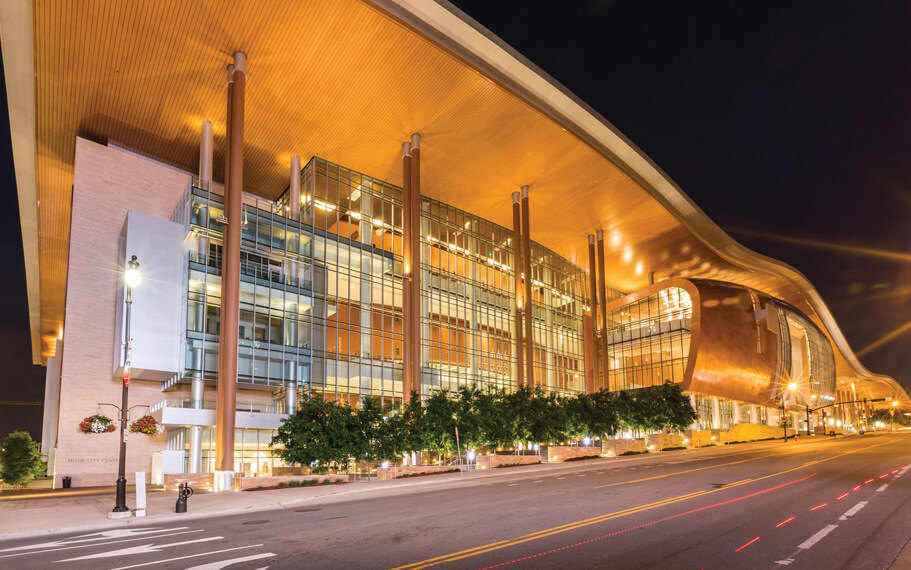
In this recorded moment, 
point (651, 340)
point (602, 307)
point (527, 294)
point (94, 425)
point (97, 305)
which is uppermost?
point (602, 307)

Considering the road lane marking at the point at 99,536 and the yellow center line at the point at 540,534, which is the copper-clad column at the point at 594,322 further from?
the road lane marking at the point at 99,536

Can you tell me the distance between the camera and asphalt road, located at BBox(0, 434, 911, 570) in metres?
10.2

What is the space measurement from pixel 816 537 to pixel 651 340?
70.6 meters

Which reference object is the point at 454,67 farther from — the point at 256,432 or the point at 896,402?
the point at 896,402

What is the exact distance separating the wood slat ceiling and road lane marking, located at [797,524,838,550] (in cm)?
2995

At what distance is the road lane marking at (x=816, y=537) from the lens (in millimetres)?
10945

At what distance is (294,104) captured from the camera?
39.2m

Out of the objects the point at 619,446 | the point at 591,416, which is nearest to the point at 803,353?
the point at 619,446

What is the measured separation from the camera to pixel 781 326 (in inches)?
3492

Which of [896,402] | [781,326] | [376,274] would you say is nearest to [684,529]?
[376,274]

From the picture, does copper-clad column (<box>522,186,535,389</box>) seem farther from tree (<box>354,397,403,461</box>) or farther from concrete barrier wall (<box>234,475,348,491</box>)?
concrete barrier wall (<box>234,475,348,491</box>)

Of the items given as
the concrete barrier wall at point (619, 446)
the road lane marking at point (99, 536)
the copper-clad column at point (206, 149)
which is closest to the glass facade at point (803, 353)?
the concrete barrier wall at point (619, 446)

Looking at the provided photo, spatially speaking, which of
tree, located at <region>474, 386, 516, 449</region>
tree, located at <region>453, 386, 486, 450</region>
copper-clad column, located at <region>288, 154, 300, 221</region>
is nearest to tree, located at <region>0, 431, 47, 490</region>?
copper-clad column, located at <region>288, 154, 300, 221</region>

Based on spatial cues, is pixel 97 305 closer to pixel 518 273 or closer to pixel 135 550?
pixel 135 550
